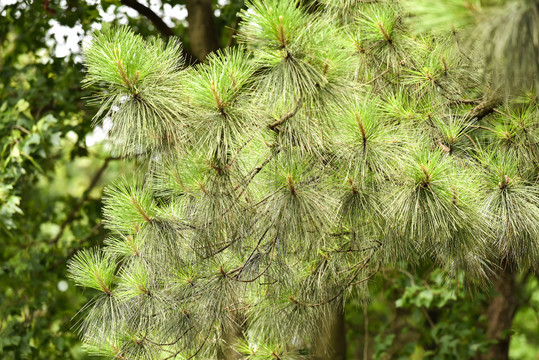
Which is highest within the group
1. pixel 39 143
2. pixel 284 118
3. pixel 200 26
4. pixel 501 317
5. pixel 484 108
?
pixel 200 26

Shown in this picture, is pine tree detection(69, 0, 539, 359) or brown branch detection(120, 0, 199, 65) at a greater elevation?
brown branch detection(120, 0, 199, 65)

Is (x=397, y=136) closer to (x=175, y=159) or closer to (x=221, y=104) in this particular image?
(x=221, y=104)

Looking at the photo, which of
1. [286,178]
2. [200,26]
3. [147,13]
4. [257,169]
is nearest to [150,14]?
[147,13]

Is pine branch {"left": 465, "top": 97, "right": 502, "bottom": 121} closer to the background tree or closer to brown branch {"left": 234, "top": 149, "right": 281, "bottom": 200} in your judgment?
brown branch {"left": 234, "top": 149, "right": 281, "bottom": 200}

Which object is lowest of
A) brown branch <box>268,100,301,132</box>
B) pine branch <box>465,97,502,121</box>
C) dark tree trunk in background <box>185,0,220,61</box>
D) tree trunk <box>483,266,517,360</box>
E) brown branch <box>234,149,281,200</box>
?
tree trunk <box>483,266,517,360</box>

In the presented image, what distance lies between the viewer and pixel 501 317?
15.9ft

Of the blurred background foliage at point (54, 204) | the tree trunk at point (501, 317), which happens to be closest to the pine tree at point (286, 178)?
the blurred background foliage at point (54, 204)

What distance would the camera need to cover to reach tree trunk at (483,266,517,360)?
15.8 feet

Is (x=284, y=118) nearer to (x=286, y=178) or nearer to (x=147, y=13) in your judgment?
(x=286, y=178)

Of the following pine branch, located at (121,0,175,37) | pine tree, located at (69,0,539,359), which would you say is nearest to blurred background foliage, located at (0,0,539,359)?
pine branch, located at (121,0,175,37)

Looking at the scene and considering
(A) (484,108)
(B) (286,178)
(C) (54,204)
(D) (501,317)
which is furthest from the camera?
(C) (54,204)

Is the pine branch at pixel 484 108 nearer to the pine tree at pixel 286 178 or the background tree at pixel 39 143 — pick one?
the pine tree at pixel 286 178

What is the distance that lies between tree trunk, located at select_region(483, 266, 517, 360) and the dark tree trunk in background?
2.81 m

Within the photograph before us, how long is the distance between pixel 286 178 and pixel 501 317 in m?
3.50
